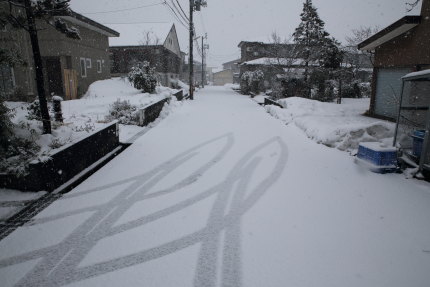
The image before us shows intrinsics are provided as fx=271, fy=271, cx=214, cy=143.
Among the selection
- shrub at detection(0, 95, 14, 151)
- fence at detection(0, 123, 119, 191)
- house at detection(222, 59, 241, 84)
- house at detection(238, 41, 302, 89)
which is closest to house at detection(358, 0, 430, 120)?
fence at detection(0, 123, 119, 191)

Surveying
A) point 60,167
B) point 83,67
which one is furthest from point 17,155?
point 83,67

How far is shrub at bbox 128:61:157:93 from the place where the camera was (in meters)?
18.8

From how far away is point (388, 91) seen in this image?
482 inches

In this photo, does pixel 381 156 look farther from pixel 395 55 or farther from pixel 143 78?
pixel 143 78

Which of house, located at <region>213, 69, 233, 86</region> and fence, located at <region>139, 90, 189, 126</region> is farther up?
house, located at <region>213, 69, 233, 86</region>

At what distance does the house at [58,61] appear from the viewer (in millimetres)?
16172

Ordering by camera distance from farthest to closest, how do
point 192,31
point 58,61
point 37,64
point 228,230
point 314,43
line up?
1. point 314,43
2. point 192,31
3. point 58,61
4. point 37,64
5. point 228,230

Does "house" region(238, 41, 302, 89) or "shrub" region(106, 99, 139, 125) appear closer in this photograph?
"shrub" region(106, 99, 139, 125)

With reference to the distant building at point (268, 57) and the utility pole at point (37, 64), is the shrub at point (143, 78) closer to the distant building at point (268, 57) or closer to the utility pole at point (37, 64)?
the distant building at point (268, 57)

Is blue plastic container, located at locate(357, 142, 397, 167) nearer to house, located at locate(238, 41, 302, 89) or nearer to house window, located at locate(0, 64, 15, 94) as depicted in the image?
house window, located at locate(0, 64, 15, 94)

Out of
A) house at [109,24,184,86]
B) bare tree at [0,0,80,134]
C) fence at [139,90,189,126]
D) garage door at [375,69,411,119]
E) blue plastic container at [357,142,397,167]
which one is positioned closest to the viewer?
blue plastic container at [357,142,397,167]

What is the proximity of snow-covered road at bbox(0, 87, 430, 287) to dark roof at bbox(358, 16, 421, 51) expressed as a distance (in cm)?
735

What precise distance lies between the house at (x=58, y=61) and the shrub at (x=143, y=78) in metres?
3.65

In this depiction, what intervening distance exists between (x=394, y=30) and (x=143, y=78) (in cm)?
1456
